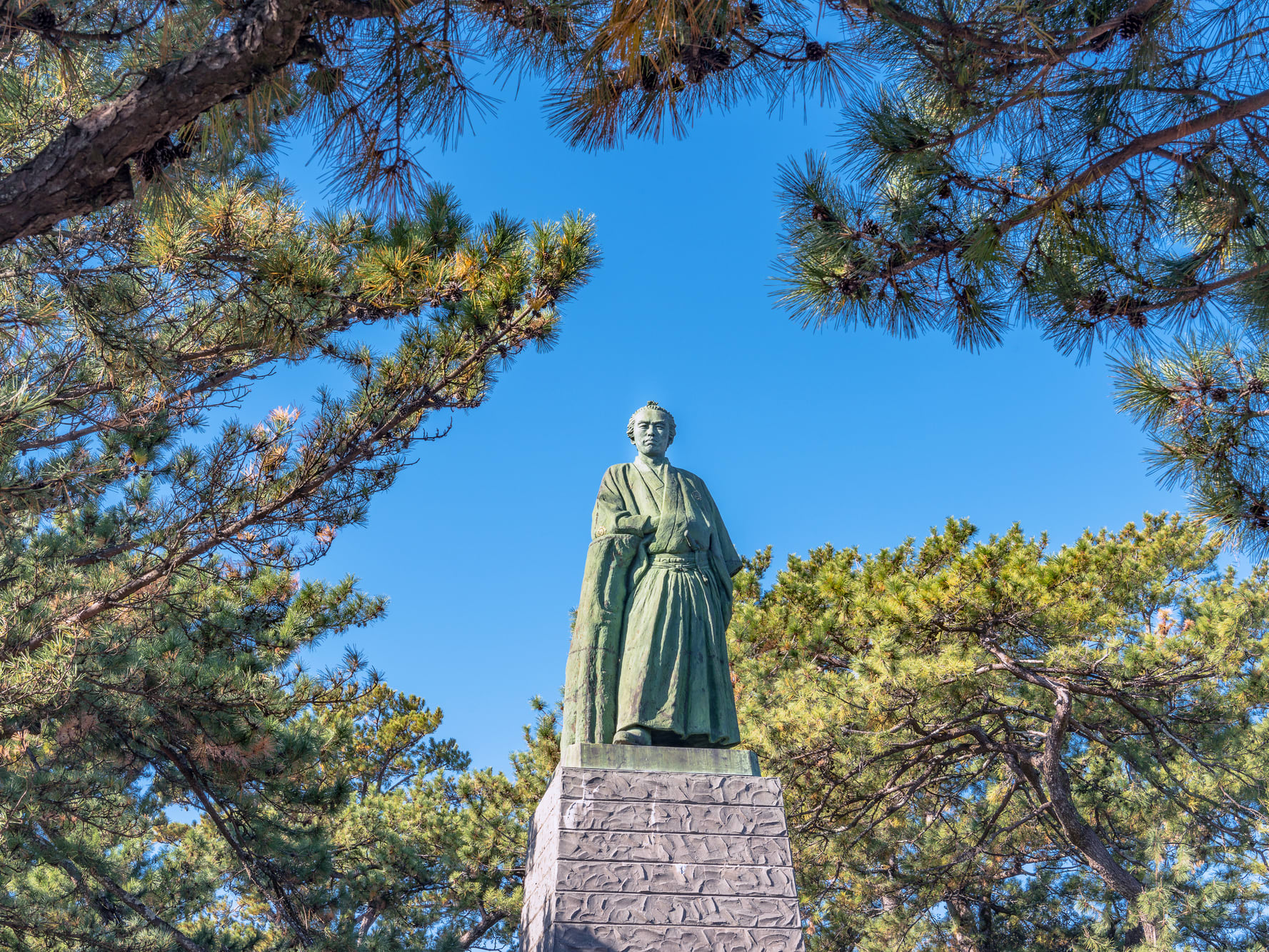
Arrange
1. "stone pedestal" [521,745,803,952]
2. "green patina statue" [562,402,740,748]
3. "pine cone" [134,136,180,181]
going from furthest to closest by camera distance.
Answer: "green patina statue" [562,402,740,748] → "stone pedestal" [521,745,803,952] → "pine cone" [134,136,180,181]

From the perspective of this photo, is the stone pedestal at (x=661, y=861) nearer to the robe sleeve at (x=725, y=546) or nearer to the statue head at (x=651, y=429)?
the robe sleeve at (x=725, y=546)

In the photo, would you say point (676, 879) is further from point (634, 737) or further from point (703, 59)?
point (703, 59)

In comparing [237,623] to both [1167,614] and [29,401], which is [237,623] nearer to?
[29,401]

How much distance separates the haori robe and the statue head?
7.6 inches

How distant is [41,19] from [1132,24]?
12.5ft

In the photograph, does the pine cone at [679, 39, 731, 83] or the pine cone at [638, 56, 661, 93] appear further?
the pine cone at [638, 56, 661, 93]

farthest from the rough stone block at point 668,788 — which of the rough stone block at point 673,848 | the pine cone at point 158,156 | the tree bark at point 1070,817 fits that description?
the tree bark at point 1070,817

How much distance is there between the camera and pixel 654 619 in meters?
4.68

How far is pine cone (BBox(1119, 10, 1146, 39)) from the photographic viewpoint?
396 centimetres

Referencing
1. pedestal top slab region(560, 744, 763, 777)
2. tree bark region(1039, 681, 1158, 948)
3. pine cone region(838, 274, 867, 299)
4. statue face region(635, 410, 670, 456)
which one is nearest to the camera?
pedestal top slab region(560, 744, 763, 777)

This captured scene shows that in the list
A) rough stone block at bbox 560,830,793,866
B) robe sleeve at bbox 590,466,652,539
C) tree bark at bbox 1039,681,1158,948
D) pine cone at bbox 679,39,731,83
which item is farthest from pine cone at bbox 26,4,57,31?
tree bark at bbox 1039,681,1158,948

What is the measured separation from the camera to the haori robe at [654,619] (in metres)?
4.54

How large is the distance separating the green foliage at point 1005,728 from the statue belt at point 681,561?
3.81 meters

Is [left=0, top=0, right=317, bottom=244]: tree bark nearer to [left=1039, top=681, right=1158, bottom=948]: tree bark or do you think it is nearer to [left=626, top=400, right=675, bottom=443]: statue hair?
[left=626, top=400, right=675, bottom=443]: statue hair
